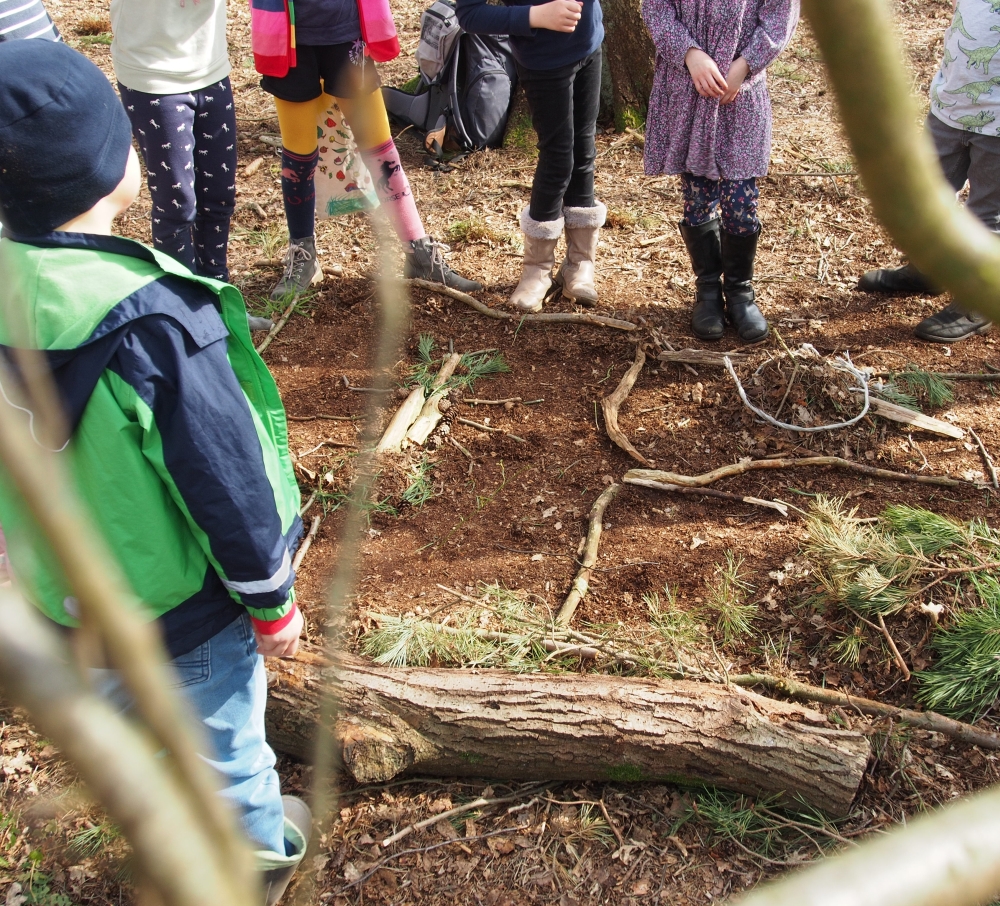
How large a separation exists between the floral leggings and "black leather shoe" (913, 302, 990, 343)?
0.83 m

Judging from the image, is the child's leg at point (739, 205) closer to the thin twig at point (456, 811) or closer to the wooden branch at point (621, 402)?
the wooden branch at point (621, 402)

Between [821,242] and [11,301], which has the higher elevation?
[11,301]

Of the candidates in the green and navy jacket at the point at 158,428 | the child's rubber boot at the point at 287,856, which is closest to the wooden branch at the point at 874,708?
the child's rubber boot at the point at 287,856

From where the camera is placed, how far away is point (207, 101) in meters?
3.13

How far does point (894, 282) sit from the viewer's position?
12.7ft

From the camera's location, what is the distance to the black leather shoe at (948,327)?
354 cm

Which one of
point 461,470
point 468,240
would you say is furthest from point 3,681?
point 468,240

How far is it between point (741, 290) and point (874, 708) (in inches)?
76.5

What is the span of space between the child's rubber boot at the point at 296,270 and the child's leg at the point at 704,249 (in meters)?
1.73

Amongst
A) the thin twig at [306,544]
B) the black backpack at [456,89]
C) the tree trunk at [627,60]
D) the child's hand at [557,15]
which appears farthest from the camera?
the tree trunk at [627,60]

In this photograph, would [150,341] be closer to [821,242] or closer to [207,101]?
[207,101]

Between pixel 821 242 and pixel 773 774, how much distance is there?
3099mm

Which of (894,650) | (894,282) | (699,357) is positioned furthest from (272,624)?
(894,282)

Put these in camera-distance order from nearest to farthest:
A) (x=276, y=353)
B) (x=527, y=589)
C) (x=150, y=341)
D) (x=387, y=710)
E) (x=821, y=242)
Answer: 1. (x=150, y=341)
2. (x=387, y=710)
3. (x=527, y=589)
4. (x=276, y=353)
5. (x=821, y=242)
